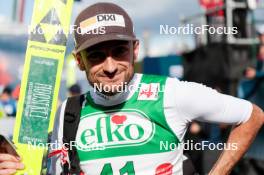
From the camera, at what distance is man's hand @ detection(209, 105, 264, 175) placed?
2.57 m

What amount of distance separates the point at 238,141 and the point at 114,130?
63 centimetres

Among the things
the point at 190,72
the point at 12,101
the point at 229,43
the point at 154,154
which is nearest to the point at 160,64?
the point at 190,72

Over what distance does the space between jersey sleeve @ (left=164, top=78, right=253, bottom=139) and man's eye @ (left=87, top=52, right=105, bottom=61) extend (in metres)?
0.36

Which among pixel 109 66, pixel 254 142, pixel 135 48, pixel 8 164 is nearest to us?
pixel 109 66

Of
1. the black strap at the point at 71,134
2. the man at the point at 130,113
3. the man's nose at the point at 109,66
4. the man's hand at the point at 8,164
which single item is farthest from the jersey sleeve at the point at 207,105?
the man's hand at the point at 8,164

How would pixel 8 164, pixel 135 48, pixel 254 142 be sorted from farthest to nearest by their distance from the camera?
pixel 254 142
pixel 135 48
pixel 8 164

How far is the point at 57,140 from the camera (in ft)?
8.91

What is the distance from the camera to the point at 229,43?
795 cm

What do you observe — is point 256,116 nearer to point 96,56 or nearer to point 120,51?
point 120,51

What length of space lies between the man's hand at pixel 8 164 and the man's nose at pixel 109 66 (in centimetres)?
68

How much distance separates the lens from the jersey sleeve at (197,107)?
8.34ft

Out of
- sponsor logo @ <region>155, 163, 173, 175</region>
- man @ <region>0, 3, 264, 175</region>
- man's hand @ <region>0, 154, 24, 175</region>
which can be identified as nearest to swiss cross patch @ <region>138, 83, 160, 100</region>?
man @ <region>0, 3, 264, 175</region>

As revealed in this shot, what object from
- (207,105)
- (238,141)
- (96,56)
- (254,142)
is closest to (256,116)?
(238,141)

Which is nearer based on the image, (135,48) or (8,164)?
(8,164)
